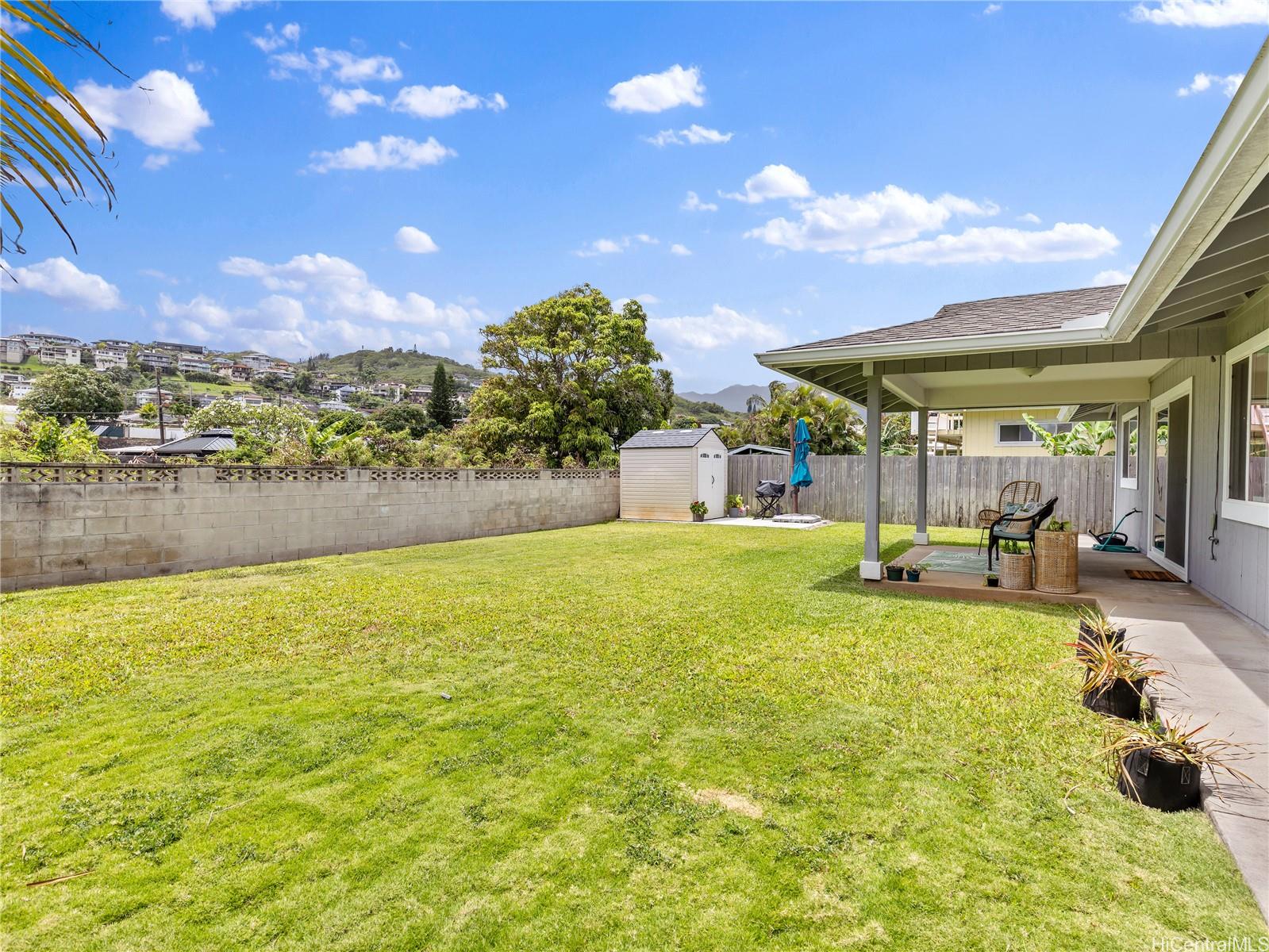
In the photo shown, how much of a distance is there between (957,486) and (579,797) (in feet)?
43.6

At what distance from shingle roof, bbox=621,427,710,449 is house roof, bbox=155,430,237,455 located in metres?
18.6

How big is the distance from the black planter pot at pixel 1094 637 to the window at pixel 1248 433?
1.50 m

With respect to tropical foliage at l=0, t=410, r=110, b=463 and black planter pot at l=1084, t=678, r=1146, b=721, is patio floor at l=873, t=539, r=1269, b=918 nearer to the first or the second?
black planter pot at l=1084, t=678, r=1146, b=721

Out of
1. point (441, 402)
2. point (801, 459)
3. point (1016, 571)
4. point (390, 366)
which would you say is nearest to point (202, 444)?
point (801, 459)

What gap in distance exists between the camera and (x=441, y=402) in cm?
5522

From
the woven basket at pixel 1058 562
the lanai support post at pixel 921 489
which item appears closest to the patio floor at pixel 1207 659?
the woven basket at pixel 1058 562

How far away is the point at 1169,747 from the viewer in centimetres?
246

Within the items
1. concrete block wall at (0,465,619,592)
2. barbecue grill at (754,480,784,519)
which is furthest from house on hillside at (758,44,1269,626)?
concrete block wall at (0,465,619,592)

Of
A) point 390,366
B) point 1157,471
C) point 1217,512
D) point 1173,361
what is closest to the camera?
point 1217,512

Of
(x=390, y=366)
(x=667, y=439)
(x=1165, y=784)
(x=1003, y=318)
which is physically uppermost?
(x=390, y=366)

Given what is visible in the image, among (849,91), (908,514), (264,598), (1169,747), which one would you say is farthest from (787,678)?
(908,514)

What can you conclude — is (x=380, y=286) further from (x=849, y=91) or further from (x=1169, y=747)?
(x=1169, y=747)

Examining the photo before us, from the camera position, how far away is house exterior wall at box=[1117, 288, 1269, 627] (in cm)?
454

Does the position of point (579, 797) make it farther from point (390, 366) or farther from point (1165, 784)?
point (390, 366)
